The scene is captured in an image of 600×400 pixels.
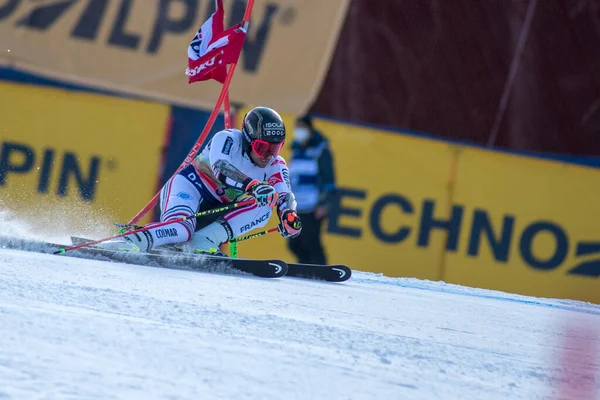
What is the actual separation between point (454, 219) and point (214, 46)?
2886 millimetres

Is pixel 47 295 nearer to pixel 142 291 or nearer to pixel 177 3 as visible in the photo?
pixel 142 291

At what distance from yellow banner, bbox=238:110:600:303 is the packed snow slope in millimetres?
3099

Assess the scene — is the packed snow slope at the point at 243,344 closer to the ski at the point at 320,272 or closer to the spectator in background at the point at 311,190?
the ski at the point at 320,272

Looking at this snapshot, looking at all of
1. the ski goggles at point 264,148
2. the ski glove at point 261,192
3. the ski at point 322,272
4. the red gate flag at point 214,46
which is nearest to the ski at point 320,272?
the ski at point 322,272

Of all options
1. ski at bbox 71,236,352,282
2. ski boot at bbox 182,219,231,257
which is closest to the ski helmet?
ski boot at bbox 182,219,231,257

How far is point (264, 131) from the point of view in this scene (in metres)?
6.03

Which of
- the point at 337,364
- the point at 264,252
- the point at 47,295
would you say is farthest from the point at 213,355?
the point at 264,252

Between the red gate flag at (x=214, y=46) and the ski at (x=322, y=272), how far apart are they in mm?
1707

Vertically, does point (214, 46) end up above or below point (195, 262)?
above

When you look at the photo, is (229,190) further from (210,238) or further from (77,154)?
(77,154)

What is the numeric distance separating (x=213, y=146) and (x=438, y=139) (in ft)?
10.1

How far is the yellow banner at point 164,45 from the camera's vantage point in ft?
28.0

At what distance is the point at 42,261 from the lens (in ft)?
15.5

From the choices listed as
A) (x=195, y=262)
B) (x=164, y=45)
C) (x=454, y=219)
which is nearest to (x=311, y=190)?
(x=454, y=219)
